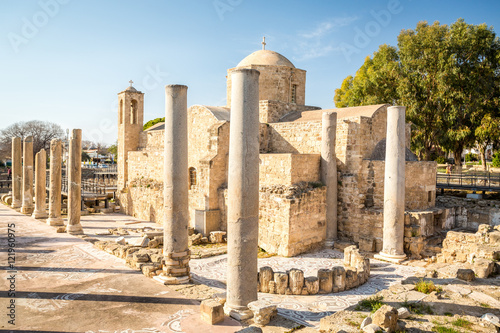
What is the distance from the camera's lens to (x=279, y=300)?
7.53 metres

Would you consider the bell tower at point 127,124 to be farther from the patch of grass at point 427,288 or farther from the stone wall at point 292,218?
the patch of grass at point 427,288

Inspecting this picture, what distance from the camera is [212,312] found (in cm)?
540

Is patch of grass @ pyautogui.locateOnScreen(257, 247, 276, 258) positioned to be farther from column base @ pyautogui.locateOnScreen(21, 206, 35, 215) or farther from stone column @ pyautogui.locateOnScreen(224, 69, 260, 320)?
column base @ pyautogui.locateOnScreen(21, 206, 35, 215)

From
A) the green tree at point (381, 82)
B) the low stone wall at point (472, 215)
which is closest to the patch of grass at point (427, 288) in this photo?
the low stone wall at point (472, 215)

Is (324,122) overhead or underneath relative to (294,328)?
overhead

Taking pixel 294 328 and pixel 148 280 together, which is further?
pixel 148 280

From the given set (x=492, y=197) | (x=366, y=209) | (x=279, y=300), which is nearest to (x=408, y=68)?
(x=492, y=197)

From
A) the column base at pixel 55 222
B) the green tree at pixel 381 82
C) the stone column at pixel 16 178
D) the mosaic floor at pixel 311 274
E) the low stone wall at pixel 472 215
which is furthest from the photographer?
the green tree at pixel 381 82

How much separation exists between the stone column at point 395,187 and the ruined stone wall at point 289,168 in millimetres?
2567

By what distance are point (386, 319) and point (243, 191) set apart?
2.61 metres

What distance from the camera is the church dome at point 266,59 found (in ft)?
58.6

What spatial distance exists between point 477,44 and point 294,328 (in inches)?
812

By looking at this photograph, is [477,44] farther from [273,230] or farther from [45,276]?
[45,276]

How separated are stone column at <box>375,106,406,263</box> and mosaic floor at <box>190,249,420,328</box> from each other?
0.66 meters
